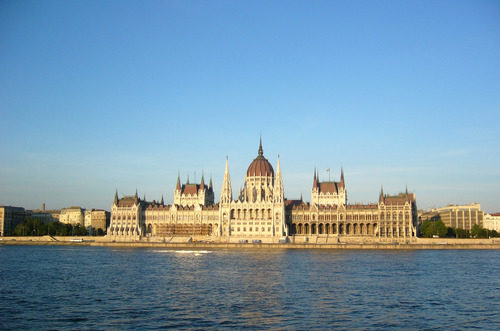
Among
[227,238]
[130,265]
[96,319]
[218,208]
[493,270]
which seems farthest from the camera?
[218,208]

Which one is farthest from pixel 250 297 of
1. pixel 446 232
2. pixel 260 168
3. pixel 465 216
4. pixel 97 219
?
pixel 465 216

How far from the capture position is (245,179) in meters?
144

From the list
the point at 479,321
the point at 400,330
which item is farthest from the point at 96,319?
the point at 479,321

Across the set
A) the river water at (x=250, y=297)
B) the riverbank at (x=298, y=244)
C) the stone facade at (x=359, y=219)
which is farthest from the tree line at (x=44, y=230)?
the river water at (x=250, y=297)

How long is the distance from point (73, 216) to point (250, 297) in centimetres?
15499

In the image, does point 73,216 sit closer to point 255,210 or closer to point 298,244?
point 255,210

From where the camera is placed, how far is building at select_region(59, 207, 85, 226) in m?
182

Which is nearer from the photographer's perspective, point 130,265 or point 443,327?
point 443,327

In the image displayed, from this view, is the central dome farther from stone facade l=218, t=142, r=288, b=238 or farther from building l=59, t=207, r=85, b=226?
building l=59, t=207, r=85, b=226

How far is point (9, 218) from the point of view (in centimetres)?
16025

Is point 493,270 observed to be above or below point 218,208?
below

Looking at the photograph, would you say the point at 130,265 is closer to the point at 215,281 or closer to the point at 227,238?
the point at 215,281

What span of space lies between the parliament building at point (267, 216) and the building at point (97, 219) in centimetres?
2744

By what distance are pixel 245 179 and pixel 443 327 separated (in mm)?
115705
